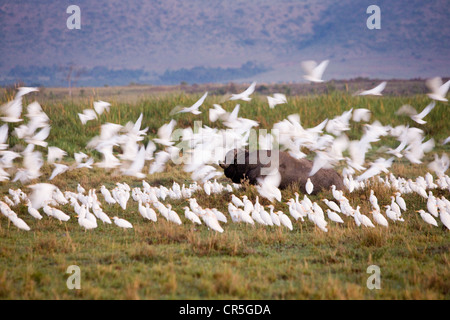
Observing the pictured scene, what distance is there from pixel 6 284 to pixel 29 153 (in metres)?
11.4

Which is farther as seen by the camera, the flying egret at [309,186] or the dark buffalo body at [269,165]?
the dark buffalo body at [269,165]

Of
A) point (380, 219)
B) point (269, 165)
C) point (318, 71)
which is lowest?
point (380, 219)

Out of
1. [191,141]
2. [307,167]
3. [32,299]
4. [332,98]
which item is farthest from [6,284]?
[332,98]

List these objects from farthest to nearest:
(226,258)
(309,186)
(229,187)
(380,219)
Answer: (229,187)
(309,186)
(380,219)
(226,258)

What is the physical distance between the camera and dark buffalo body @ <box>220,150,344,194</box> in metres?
11.8

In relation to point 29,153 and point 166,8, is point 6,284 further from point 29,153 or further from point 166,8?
point 166,8

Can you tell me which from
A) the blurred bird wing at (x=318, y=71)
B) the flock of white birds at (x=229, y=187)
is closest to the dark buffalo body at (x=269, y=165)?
the flock of white birds at (x=229, y=187)

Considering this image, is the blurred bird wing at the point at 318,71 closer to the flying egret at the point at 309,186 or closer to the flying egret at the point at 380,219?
the flying egret at the point at 309,186

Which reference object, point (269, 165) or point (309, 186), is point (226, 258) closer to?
point (309, 186)

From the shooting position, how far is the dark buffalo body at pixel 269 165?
1177cm

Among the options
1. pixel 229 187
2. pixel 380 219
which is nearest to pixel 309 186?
pixel 229 187

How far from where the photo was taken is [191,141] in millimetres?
19078

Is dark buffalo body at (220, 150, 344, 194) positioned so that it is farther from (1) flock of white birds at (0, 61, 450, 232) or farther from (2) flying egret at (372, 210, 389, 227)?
(2) flying egret at (372, 210, 389, 227)

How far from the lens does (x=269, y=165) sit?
1180cm
